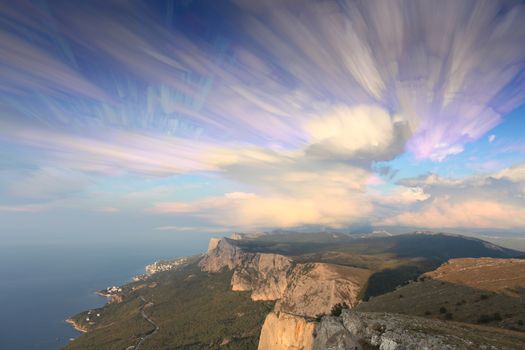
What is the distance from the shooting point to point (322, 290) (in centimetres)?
17238

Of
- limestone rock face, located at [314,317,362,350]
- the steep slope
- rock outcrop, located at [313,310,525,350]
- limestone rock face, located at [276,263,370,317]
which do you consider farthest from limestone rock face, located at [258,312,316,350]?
limestone rock face, located at [276,263,370,317]

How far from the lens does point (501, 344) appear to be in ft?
98.4

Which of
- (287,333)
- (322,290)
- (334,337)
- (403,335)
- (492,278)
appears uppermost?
(492,278)

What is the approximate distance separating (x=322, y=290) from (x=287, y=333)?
79807 millimetres

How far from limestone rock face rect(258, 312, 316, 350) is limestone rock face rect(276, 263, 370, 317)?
50.9m

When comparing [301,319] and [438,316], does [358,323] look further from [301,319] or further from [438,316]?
[301,319]

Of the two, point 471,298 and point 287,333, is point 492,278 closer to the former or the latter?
point 471,298

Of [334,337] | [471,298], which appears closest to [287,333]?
[471,298]

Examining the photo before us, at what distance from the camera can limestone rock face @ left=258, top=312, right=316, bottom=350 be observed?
90.8 meters

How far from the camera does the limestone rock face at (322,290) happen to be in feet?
529

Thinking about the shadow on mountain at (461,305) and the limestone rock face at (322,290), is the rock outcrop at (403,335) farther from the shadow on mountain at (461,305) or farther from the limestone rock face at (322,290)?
the limestone rock face at (322,290)

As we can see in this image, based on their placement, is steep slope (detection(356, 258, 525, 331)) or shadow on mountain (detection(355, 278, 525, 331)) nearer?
shadow on mountain (detection(355, 278, 525, 331))

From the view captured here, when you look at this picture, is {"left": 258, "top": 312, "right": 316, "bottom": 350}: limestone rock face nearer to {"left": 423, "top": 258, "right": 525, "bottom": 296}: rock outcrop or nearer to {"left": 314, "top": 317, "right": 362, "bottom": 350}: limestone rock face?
{"left": 423, "top": 258, "right": 525, "bottom": 296}: rock outcrop

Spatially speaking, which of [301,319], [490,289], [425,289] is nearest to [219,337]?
[301,319]
